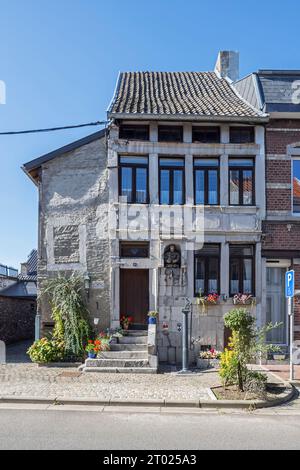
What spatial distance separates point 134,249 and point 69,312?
2.66 m

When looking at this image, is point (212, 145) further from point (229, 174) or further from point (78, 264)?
point (78, 264)

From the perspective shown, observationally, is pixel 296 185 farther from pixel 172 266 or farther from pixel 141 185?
pixel 141 185

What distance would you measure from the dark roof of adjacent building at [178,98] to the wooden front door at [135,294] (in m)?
4.70

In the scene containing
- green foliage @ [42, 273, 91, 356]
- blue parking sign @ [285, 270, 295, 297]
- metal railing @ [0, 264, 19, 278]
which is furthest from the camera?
metal railing @ [0, 264, 19, 278]

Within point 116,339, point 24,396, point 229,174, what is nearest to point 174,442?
point 24,396

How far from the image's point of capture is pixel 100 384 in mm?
9383

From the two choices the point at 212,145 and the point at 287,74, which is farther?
the point at 287,74

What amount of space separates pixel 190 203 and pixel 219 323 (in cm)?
367

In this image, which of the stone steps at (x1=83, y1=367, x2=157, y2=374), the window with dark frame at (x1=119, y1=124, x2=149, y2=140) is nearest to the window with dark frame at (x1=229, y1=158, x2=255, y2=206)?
the window with dark frame at (x1=119, y1=124, x2=149, y2=140)

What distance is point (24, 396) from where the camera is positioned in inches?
321

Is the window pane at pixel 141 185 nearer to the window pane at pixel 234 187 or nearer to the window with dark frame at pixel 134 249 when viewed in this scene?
the window with dark frame at pixel 134 249

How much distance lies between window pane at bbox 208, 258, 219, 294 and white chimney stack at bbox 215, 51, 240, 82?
766 cm

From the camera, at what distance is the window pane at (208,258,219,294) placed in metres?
12.8

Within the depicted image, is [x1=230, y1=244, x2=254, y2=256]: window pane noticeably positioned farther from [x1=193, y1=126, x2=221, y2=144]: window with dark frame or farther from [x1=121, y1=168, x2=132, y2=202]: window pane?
[x1=121, y1=168, x2=132, y2=202]: window pane
